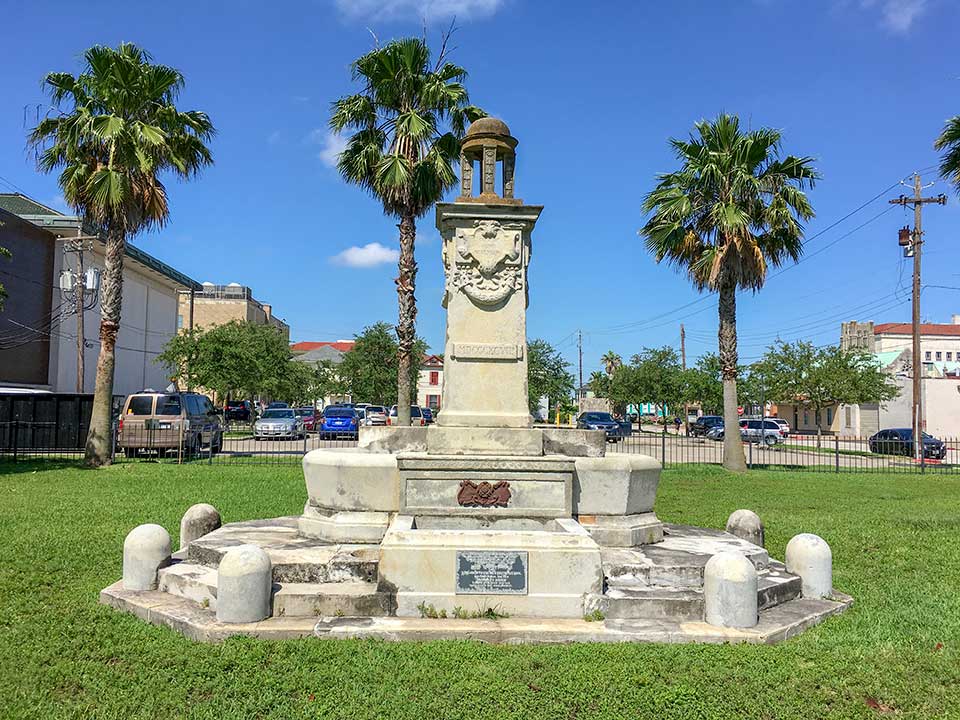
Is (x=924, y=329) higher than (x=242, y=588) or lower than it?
higher

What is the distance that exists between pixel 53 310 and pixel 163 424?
17811mm

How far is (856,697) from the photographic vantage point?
445cm

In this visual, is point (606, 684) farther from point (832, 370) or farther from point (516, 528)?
point (832, 370)

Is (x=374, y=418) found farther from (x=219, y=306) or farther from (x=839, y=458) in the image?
(x=219, y=306)

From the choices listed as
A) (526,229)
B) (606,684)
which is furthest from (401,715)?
(526,229)

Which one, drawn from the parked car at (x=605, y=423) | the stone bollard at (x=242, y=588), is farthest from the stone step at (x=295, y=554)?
the parked car at (x=605, y=423)

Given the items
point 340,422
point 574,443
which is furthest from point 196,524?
point 340,422

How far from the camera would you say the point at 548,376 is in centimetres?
5575

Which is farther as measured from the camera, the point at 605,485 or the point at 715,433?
the point at 715,433

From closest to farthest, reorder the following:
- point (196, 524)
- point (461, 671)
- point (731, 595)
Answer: point (461, 671), point (731, 595), point (196, 524)

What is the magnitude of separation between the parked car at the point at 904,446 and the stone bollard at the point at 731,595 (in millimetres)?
25098

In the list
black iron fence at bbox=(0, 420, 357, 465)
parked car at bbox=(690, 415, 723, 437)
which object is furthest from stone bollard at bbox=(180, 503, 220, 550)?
parked car at bbox=(690, 415, 723, 437)

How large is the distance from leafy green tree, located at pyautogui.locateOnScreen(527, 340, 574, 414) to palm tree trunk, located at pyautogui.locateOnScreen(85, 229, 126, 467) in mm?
37358

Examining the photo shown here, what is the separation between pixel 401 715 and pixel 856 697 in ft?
9.30
